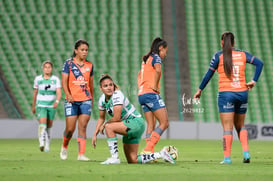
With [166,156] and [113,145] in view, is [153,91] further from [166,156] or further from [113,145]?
[113,145]

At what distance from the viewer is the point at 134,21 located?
29.5m

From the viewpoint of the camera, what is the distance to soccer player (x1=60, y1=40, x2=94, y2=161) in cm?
1100

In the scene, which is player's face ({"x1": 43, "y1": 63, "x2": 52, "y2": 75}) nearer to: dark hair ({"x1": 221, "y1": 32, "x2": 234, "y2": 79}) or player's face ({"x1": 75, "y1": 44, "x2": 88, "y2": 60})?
player's face ({"x1": 75, "y1": 44, "x2": 88, "y2": 60})

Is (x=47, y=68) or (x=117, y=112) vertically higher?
(x=47, y=68)

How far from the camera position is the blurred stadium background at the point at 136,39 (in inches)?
1010

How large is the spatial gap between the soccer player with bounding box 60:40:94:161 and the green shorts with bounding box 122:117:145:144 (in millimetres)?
1448

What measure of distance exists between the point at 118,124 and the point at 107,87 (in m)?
0.58

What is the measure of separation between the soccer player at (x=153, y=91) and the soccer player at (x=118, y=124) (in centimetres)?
97

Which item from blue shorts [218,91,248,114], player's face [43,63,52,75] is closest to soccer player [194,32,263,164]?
blue shorts [218,91,248,114]

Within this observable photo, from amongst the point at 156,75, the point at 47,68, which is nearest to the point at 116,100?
the point at 156,75

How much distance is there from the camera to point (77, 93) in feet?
36.3

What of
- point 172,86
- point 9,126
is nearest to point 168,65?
point 172,86

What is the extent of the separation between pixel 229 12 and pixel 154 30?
4.41 metres

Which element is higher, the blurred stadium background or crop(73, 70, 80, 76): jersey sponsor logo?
the blurred stadium background
